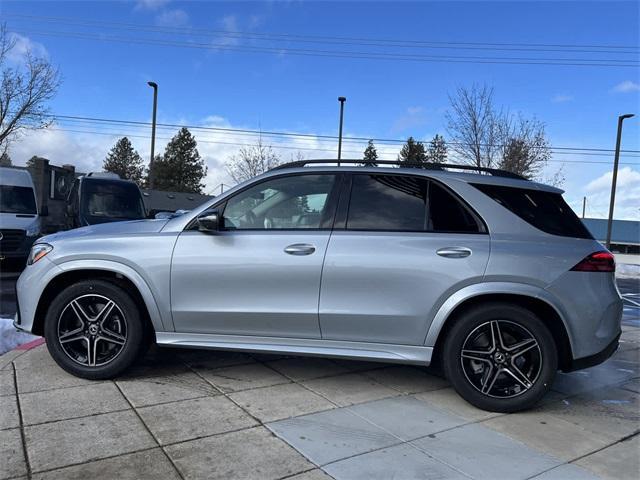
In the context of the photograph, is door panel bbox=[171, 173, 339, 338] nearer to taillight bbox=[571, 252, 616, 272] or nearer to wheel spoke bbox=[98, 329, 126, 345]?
wheel spoke bbox=[98, 329, 126, 345]

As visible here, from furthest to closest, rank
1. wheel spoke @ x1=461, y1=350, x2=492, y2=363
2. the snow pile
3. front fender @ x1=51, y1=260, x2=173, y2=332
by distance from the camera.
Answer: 1. the snow pile
2. front fender @ x1=51, y1=260, x2=173, y2=332
3. wheel spoke @ x1=461, y1=350, x2=492, y2=363

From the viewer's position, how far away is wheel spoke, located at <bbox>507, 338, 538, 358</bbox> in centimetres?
364

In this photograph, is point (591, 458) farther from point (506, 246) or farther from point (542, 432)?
point (506, 246)

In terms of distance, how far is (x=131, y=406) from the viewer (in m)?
3.56

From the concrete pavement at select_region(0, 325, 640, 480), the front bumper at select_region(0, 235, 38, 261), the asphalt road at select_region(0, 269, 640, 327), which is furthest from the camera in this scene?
the front bumper at select_region(0, 235, 38, 261)

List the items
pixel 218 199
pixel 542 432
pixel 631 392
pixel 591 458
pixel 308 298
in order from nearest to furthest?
1. pixel 591 458
2. pixel 542 432
3. pixel 308 298
4. pixel 218 199
5. pixel 631 392

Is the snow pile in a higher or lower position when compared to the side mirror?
lower

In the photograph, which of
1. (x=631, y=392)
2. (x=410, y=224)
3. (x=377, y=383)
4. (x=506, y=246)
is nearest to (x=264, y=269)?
(x=410, y=224)

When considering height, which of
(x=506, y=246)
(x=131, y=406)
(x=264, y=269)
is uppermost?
(x=506, y=246)

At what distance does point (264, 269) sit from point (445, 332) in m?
1.46

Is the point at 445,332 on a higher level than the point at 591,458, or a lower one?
higher

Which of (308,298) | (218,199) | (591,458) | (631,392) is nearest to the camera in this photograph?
(591,458)

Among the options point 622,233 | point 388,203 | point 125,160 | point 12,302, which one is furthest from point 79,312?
point 125,160

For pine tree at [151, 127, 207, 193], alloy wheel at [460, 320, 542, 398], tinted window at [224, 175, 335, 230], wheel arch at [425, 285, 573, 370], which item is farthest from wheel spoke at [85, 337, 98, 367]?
pine tree at [151, 127, 207, 193]
